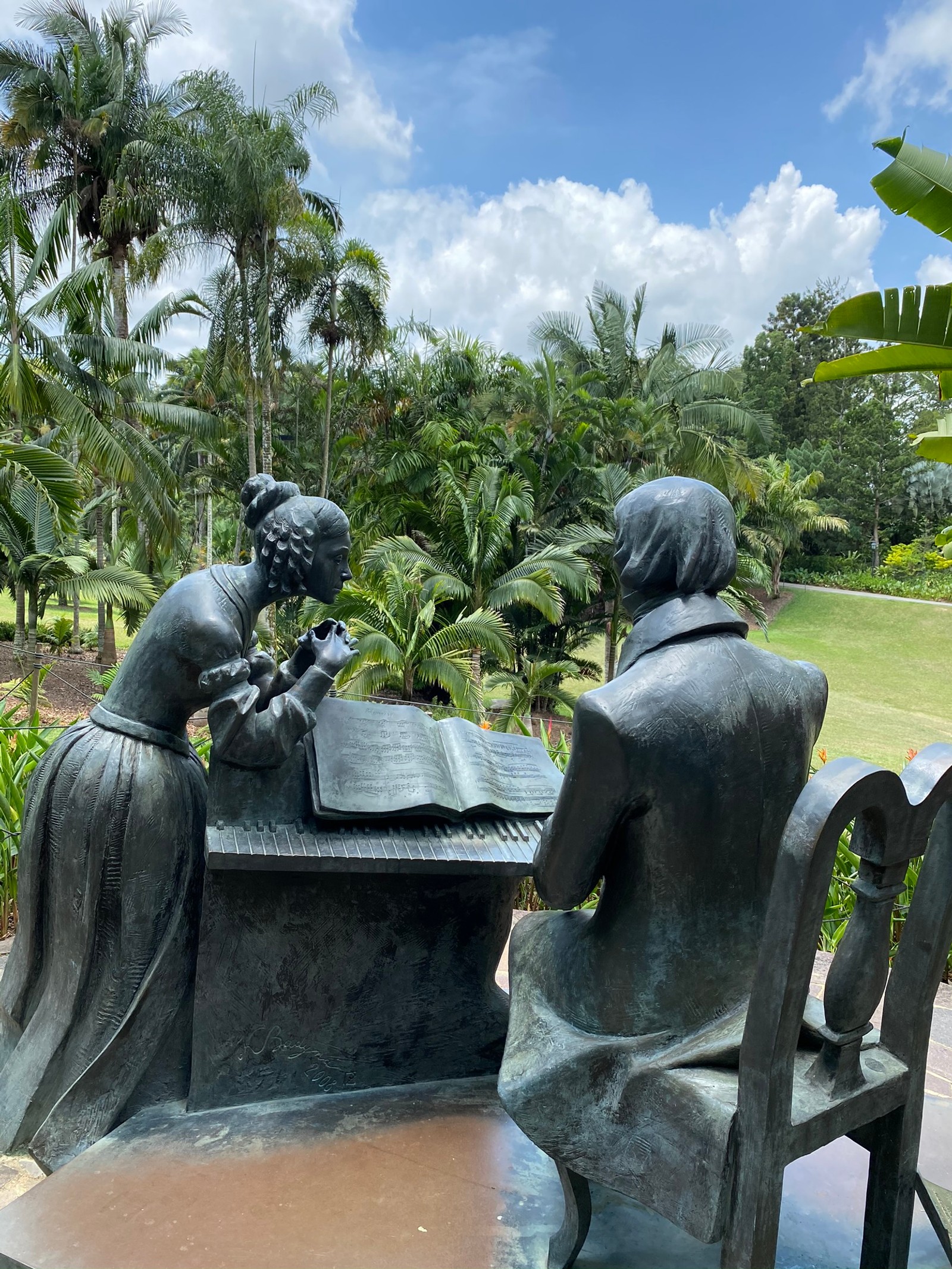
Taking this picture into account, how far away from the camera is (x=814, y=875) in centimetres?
152

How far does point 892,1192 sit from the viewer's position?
75.3 inches

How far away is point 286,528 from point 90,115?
1939 cm

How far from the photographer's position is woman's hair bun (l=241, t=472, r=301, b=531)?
273 cm

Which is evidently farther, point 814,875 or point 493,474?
point 493,474

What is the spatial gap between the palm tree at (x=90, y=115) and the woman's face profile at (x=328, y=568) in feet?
55.5

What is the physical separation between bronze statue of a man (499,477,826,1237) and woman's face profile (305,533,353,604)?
1056 mm

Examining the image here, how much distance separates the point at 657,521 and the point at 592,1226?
169cm

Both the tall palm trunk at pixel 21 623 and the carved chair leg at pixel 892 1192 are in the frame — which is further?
the tall palm trunk at pixel 21 623

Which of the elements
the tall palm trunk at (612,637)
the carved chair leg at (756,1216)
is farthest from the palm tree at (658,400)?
the carved chair leg at (756,1216)

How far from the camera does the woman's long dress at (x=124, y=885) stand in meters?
2.57

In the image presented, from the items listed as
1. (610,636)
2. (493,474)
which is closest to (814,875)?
(493,474)

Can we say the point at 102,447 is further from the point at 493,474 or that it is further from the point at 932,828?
the point at 932,828

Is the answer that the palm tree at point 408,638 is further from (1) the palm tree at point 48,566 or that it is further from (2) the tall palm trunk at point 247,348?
(2) the tall palm trunk at point 247,348

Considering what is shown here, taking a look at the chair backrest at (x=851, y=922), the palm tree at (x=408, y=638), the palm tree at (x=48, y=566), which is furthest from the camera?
the palm tree at (x=48, y=566)
